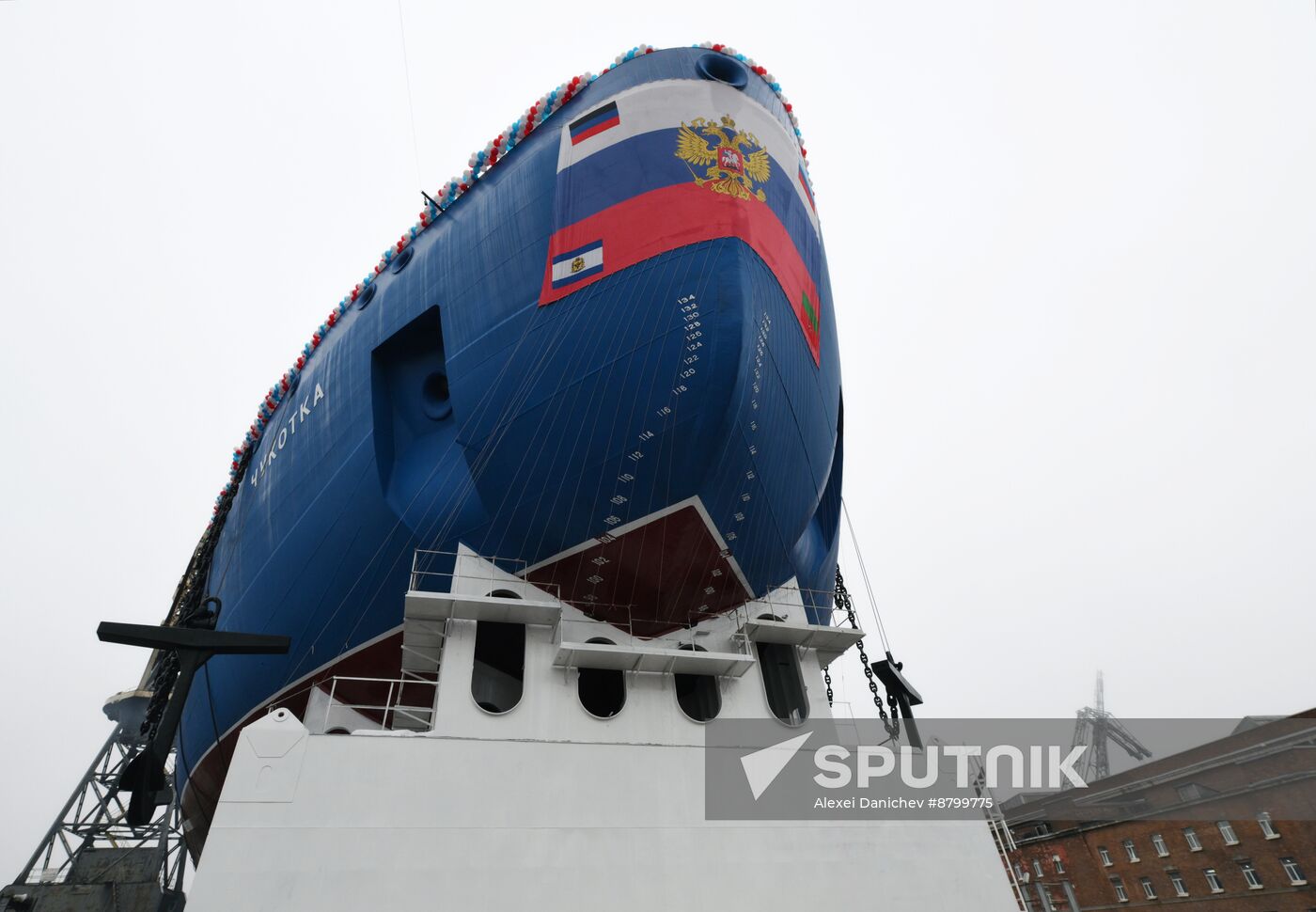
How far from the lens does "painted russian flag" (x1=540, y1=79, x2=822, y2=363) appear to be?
383 inches

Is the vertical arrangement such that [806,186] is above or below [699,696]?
above

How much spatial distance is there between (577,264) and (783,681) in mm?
6833

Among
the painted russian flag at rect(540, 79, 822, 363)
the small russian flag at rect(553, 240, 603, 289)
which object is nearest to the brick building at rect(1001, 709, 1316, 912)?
the painted russian flag at rect(540, 79, 822, 363)

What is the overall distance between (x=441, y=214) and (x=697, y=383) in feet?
21.7

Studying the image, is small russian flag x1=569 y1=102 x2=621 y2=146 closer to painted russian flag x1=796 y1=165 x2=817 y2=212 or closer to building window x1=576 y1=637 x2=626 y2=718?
A: painted russian flag x1=796 y1=165 x2=817 y2=212

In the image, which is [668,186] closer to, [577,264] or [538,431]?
[577,264]

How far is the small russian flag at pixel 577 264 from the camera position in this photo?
→ 31.6ft

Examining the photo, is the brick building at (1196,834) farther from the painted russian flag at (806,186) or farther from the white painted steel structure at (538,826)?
the painted russian flag at (806,186)

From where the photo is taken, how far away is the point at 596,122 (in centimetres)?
1057

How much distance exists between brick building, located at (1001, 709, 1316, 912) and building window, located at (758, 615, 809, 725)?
471 inches

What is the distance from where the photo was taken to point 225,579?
14.5m

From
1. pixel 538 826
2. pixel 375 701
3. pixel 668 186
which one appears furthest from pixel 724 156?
pixel 375 701

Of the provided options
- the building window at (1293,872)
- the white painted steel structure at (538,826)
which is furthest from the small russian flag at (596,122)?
the building window at (1293,872)

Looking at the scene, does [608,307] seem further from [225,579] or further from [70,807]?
[70,807]
